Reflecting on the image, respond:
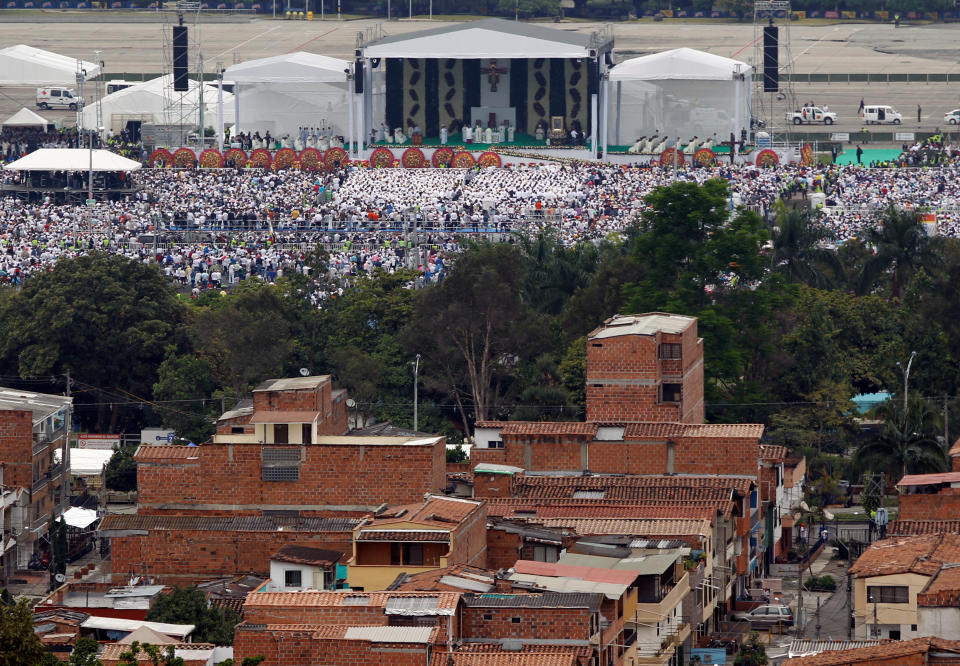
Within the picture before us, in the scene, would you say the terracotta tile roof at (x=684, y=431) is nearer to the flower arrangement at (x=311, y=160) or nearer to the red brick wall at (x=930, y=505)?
the red brick wall at (x=930, y=505)

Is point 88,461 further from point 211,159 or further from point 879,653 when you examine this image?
point 211,159

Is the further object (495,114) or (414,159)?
(495,114)

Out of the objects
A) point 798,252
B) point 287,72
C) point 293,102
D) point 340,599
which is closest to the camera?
point 340,599

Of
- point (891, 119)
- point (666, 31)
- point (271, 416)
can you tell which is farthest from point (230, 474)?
point (666, 31)

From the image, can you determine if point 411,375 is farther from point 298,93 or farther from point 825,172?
point 298,93

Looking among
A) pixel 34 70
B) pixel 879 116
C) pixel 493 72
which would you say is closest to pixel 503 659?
pixel 493 72

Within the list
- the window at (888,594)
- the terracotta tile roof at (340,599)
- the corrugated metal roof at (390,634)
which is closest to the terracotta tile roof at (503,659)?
the corrugated metal roof at (390,634)
